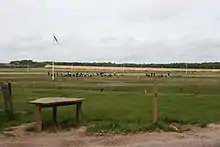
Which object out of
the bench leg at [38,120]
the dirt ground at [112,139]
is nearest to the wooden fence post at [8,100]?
the bench leg at [38,120]

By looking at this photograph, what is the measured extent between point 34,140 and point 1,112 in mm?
4762

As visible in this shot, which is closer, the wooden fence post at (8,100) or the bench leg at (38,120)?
the bench leg at (38,120)

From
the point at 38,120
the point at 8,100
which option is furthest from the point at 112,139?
the point at 8,100

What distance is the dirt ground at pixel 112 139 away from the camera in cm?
1113

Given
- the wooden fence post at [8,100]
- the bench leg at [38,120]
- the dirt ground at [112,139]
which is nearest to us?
the dirt ground at [112,139]

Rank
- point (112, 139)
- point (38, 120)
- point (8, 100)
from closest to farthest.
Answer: point (112, 139)
point (38, 120)
point (8, 100)

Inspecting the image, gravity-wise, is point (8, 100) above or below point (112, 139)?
above

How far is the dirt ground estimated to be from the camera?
11133 millimetres

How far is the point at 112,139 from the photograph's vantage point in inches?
467

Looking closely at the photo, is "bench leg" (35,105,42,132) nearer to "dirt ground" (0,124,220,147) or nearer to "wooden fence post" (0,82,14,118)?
"dirt ground" (0,124,220,147)

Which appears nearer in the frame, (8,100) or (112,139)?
(112,139)

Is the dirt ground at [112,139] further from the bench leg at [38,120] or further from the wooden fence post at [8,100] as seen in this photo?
the wooden fence post at [8,100]

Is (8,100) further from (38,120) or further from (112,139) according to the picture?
(112,139)

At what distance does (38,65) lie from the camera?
179 m
